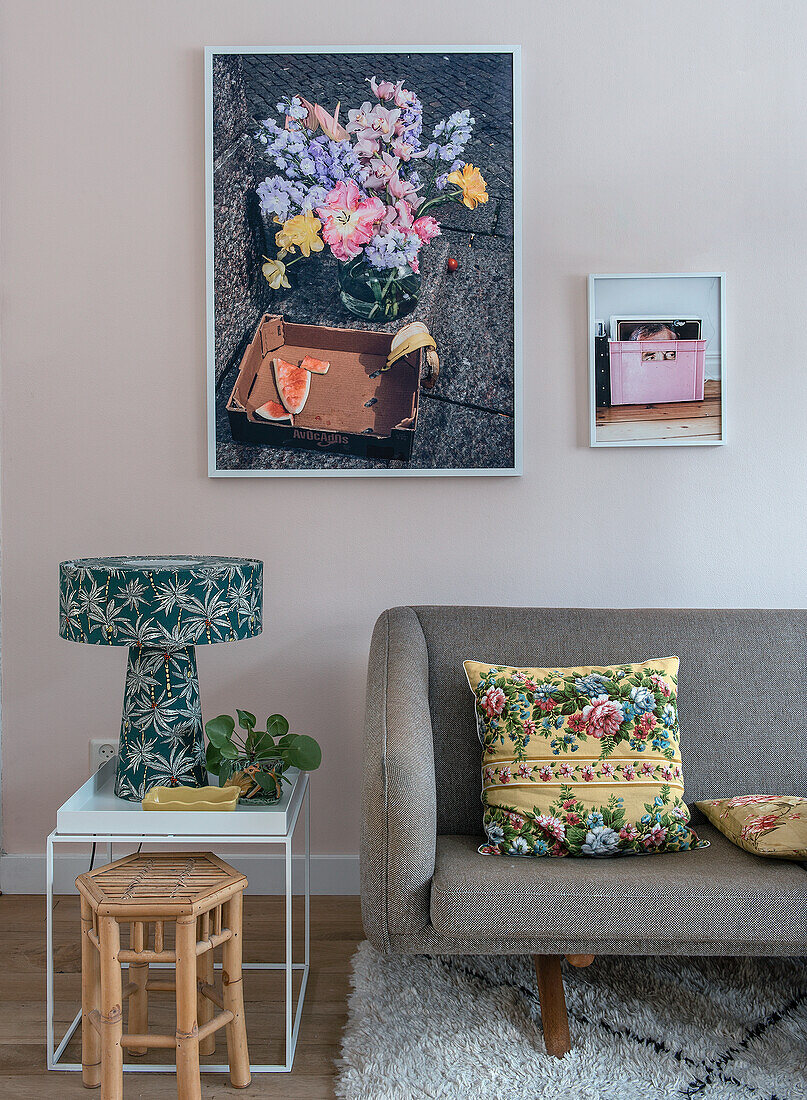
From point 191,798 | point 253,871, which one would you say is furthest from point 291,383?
point 253,871

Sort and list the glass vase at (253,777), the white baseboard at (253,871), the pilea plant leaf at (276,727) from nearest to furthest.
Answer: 1. the glass vase at (253,777)
2. the pilea plant leaf at (276,727)
3. the white baseboard at (253,871)

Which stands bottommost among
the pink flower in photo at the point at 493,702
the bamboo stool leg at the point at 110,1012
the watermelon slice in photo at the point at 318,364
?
the bamboo stool leg at the point at 110,1012

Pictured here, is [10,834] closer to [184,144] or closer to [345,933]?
[345,933]

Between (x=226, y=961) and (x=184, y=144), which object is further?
(x=184, y=144)

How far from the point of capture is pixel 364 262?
7.18 ft

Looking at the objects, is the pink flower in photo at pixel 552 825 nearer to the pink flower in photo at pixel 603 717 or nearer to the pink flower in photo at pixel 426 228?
the pink flower in photo at pixel 603 717

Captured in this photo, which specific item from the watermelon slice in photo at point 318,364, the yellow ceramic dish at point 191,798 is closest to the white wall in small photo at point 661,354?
the watermelon slice in photo at point 318,364

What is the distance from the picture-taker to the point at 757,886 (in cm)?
148

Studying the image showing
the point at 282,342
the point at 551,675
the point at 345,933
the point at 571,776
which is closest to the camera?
the point at 571,776

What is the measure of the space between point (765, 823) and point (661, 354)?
1.15m

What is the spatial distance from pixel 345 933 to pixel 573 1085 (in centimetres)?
71

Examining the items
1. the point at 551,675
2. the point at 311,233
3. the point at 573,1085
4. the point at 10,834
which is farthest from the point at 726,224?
the point at 10,834

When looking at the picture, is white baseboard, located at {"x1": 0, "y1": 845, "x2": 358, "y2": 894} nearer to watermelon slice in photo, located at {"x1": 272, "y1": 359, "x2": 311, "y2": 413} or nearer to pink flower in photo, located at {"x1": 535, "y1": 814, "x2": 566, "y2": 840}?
pink flower in photo, located at {"x1": 535, "y1": 814, "x2": 566, "y2": 840}

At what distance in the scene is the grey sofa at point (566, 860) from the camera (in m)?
1.46
